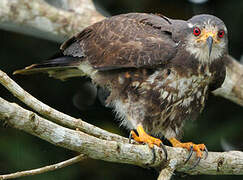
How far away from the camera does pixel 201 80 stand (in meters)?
4.12

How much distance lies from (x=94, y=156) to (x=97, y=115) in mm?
2727

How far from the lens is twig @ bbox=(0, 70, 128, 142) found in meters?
2.88

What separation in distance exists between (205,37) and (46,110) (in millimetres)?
1609

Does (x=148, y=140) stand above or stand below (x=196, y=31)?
below

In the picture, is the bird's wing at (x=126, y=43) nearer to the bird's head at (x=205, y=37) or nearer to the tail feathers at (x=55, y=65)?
the tail feathers at (x=55, y=65)

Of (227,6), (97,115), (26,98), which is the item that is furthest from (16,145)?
(227,6)

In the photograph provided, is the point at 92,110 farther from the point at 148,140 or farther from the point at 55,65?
the point at 148,140

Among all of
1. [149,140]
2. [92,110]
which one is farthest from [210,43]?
[92,110]

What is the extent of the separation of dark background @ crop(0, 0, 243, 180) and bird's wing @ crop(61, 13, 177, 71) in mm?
1272

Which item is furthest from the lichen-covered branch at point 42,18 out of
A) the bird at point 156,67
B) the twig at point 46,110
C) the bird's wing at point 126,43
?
the twig at point 46,110

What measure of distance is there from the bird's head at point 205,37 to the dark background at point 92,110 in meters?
1.28

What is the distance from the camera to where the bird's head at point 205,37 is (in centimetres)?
393

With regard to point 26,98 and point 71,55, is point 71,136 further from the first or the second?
point 71,55

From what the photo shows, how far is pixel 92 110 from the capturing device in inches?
230
